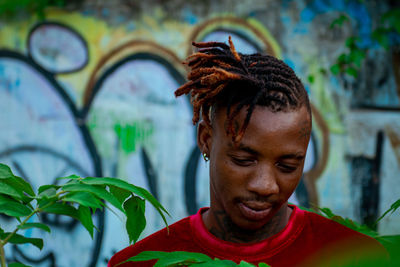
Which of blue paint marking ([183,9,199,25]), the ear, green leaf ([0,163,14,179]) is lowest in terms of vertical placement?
green leaf ([0,163,14,179])

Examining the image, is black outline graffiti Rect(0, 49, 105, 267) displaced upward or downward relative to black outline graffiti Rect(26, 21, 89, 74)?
downward

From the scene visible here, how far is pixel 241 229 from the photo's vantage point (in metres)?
1.48

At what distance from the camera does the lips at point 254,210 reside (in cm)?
136

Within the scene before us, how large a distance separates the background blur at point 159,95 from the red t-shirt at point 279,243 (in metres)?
2.34

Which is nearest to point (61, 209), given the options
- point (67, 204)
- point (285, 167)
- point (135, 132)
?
point (67, 204)

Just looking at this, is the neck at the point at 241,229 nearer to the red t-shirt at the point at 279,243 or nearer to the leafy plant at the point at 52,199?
the red t-shirt at the point at 279,243

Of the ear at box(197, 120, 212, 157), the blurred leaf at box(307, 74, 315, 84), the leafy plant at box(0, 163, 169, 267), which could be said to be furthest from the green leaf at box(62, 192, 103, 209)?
the blurred leaf at box(307, 74, 315, 84)

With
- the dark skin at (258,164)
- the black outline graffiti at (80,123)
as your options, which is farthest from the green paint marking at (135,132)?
the dark skin at (258,164)

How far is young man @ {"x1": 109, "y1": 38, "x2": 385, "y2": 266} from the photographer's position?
134 cm

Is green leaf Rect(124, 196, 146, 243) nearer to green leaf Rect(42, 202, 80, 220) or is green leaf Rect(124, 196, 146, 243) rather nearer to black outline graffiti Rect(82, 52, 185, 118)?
green leaf Rect(42, 202, 80, 220)

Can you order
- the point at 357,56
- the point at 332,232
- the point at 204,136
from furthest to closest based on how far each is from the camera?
the point at 357,56 → the point at 204,136 → the point at 332,232

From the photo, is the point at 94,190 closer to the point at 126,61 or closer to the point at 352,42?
the point at 126,61

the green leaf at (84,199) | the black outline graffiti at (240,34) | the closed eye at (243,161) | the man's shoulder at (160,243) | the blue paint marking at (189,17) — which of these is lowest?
the man's shoulder at (160,243)

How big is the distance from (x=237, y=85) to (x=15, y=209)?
0.73 m
